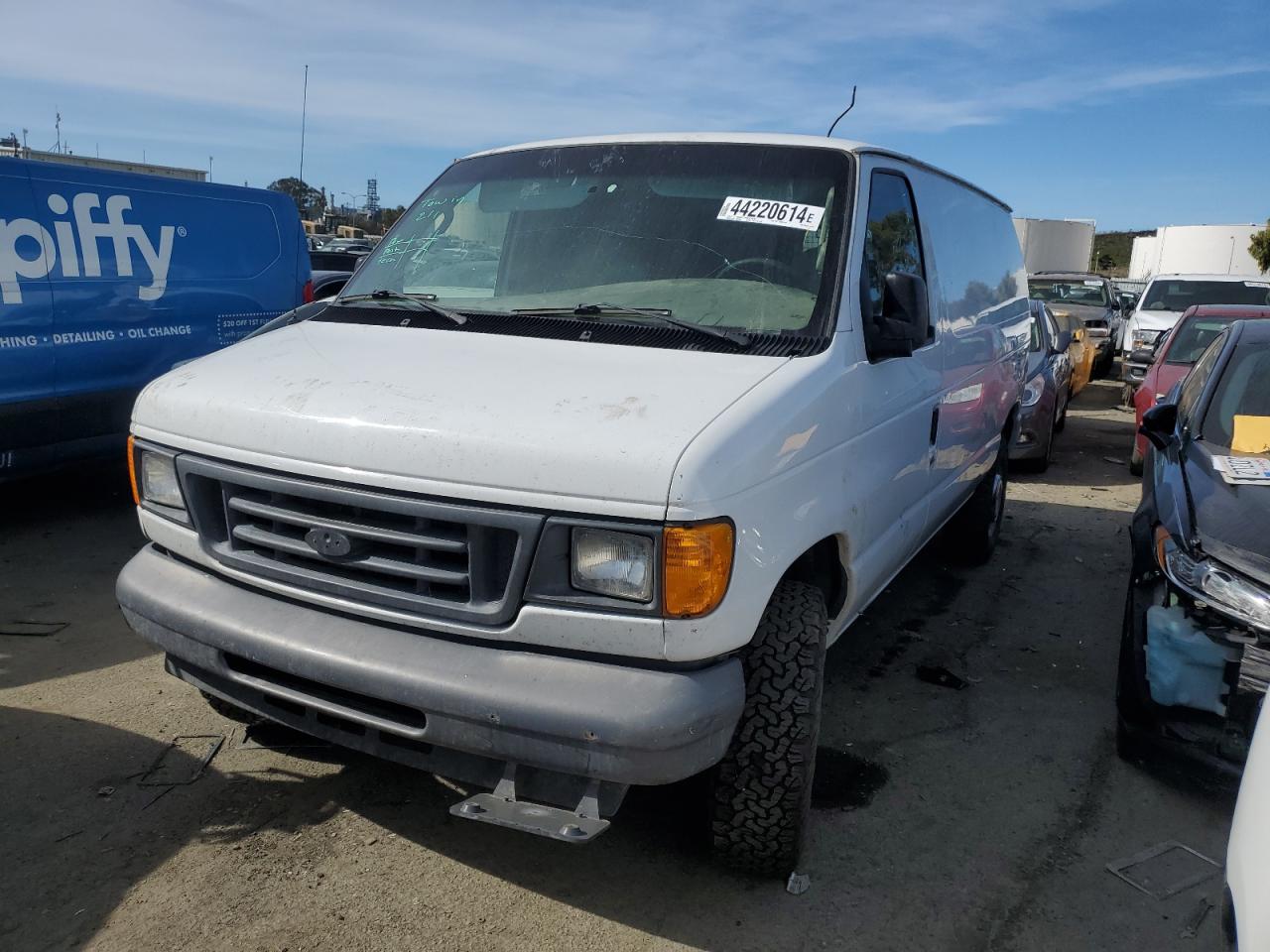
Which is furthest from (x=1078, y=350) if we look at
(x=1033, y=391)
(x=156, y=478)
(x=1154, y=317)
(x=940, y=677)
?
(x=156, y=478)

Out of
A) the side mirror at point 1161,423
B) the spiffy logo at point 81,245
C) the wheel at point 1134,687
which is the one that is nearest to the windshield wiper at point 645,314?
the wheel at point 1134,687

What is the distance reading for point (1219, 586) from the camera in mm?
3412

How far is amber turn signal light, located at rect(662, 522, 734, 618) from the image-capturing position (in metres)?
2.30

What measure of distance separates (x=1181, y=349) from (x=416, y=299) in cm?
848

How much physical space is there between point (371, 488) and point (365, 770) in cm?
140

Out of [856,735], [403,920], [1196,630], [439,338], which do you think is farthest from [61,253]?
[1196,630]

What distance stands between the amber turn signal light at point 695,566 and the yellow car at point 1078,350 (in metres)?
10.2

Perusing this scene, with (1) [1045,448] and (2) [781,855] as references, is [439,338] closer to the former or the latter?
(2) [781,855]

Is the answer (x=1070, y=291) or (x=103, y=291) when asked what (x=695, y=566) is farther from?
(x=1070, y=291)

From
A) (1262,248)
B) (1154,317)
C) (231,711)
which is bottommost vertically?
(231,711)

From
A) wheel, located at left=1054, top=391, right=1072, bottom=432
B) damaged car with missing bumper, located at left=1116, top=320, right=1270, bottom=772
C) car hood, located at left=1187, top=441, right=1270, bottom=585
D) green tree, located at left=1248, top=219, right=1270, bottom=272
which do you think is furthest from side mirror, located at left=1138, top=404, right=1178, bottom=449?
green tree, located at left=1248, top=219, right=1270, bottom=272

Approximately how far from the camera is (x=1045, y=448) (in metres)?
9.40

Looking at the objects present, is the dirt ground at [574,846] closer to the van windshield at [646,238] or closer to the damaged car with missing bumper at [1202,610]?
the damaged car with missing bumper at [1202,610]

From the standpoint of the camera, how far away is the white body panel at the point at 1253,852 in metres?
1.81
